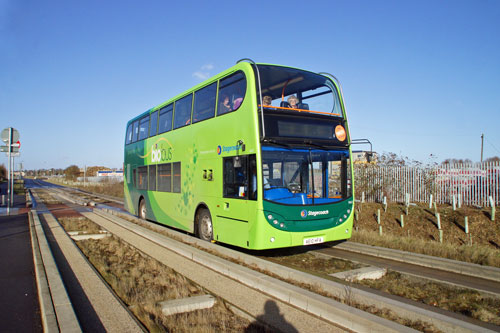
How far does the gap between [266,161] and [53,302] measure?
167 inches

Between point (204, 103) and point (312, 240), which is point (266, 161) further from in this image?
point (204, 103)

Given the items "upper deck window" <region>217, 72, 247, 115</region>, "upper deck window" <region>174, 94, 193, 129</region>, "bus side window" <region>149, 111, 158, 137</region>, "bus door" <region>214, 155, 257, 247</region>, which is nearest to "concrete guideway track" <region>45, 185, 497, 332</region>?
"bus door" <region>214, 155, 257, 247</region>

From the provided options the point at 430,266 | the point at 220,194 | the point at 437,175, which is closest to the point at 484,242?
the point at 437,175

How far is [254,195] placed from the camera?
7445mm

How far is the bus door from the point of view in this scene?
7551 millimetres

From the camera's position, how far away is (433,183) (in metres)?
18.0

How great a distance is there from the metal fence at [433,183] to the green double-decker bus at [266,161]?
1057cm

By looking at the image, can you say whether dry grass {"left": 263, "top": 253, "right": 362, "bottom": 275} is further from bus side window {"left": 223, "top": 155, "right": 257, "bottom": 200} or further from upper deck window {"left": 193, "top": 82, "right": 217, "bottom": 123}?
upper deck window {"left": 193, "top": 82, "right": 217, "bottom": 123}

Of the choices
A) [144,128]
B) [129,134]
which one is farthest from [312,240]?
[129,134]

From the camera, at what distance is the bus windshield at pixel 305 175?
24.7ft

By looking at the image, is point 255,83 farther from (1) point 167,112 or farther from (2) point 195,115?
(1) point 167,112

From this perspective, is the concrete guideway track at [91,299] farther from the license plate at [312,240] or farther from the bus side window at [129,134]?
the bus side window at [129,134]

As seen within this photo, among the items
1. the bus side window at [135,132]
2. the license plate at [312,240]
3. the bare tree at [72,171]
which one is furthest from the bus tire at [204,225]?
the bare tree at [72,171]

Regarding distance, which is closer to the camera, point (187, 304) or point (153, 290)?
point (187, 304)
